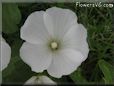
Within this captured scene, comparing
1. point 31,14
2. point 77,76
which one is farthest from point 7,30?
point 77,76

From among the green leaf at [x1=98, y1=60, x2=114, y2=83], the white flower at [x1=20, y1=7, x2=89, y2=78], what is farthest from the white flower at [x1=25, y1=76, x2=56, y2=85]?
the green leaf at [x1=98, y1=60, x2=114, y2=83]

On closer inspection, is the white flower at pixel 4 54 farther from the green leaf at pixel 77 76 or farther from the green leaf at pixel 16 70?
the green leaf at pixel 77 76

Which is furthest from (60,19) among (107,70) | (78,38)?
(107,70)

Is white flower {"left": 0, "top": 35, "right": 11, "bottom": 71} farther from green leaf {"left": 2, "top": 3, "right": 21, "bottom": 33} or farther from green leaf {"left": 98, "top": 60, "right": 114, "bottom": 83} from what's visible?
green leaf {"left": 98, "top": 60, "right": 114, "bottom": 83}

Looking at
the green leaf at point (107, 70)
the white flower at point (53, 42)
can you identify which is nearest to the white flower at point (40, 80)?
the white flower at point (53, 42)

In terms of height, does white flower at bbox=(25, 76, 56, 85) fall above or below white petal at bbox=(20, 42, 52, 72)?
below

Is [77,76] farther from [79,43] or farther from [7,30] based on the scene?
Answer: [7,30]

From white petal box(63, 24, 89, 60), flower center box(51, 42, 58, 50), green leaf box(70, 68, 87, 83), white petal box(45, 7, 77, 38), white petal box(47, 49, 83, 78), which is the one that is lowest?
green leaf box(70, 68, 87, 83)
